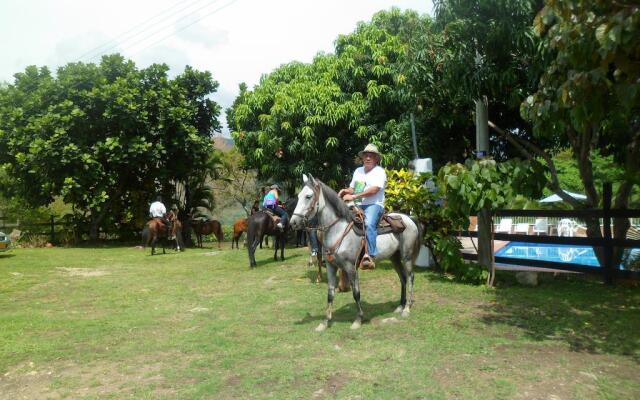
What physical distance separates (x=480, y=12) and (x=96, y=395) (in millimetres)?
8109

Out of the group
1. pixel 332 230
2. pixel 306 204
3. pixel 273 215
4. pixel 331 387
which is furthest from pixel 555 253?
pixel 273 215

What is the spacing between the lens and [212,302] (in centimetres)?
826

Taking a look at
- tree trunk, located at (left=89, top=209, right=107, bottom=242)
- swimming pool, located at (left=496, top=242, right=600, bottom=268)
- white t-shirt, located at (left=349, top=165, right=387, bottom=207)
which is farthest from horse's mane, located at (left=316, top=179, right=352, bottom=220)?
tree trunk, located at (left=89, top=209, right=107, bottom=242)

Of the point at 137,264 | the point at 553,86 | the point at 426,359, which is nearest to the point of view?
the point at 426,359

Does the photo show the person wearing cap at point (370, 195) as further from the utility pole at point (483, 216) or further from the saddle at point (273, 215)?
the saddle at point (273, 215)

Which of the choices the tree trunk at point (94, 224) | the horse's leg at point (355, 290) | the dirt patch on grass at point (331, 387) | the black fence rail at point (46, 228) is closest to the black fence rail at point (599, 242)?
the horse's leg at point (355, 290)

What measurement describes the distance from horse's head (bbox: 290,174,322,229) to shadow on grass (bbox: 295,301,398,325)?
1545mm

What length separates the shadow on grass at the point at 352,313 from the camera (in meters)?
6.69

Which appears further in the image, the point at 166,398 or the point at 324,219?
the point at 324,219

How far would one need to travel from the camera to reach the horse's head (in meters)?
6.02

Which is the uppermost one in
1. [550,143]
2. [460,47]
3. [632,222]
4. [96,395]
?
[460,47]

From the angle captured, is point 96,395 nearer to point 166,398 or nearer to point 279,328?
point 166,398

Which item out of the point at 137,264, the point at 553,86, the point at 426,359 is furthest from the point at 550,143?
the point at 137,264

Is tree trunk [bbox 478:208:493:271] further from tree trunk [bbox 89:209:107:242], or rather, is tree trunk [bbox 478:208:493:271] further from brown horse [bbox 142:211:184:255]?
tree trunk [bbox 89:209:107:242]
